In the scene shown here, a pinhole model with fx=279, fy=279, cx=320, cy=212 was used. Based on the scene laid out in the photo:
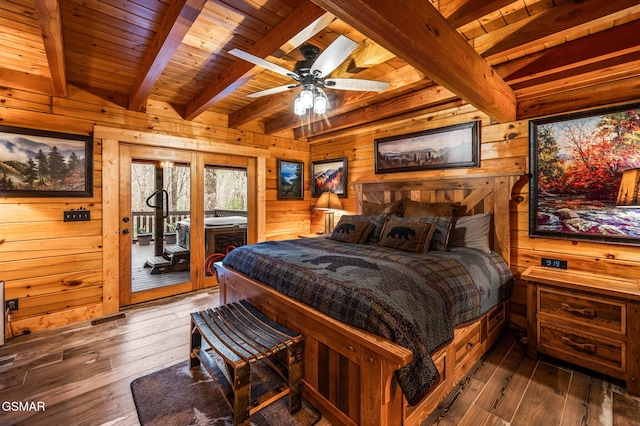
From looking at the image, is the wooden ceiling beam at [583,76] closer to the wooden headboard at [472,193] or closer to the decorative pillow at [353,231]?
the wooden headboard at [472,193]

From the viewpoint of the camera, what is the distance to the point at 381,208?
3.45m

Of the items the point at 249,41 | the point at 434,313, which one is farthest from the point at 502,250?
the point at 249,41

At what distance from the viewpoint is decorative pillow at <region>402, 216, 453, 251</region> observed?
8.29 ft

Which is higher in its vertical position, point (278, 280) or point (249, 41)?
point (249, 41)

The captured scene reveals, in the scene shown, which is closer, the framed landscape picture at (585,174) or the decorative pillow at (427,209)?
the framed landscape picture at (585,174)

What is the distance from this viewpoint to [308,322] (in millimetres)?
1702

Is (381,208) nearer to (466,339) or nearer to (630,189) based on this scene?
(466,339)

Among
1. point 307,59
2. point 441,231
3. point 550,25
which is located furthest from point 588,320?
point 307,59

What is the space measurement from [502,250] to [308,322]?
7.06ft

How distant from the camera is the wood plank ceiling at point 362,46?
60.5 inches

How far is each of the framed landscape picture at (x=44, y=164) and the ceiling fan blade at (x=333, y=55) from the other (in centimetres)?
271

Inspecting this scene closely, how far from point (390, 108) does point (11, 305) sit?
433 centimetres

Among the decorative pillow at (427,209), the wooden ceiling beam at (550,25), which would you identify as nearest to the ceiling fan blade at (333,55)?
the wooden ceiling beam at (550,25)

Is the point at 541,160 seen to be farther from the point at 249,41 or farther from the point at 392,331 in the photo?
the point at 249,41
